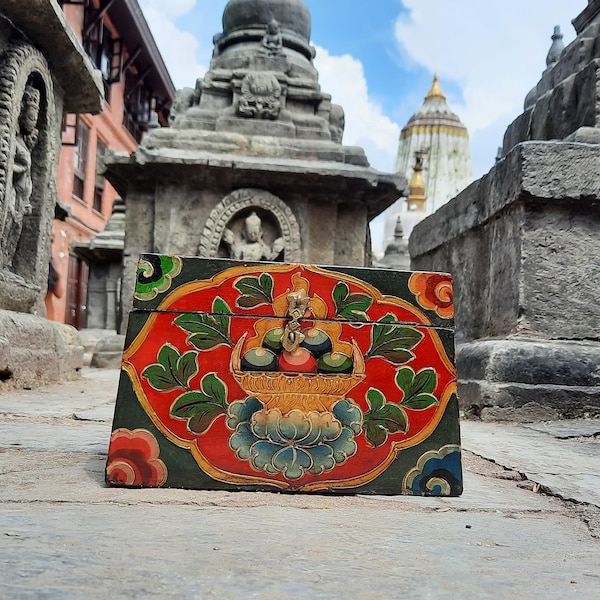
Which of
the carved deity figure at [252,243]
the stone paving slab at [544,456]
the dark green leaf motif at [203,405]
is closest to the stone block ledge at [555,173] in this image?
the stone paving slab at [544,456]

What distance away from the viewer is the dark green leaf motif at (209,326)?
1.53m

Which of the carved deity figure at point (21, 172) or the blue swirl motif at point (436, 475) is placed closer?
the blue swirl motif at point (436, 475)

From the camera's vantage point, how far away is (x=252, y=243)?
6621 millimetres

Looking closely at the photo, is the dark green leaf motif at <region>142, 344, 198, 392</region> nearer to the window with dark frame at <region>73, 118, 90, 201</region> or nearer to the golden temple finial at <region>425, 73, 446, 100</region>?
the window with dark frame at <region>73, 118, 90, 201</region>

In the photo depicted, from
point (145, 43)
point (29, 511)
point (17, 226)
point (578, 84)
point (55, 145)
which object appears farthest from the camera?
point (145, 43)

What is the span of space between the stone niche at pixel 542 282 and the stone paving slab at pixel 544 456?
10.2 inches

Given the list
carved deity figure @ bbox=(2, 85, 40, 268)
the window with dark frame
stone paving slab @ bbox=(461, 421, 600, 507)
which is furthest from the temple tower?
A: stone paving slab @ bbox=(461, 421, 600, 507)

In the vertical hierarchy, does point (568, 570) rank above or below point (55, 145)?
below

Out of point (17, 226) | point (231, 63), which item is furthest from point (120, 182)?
point (17, 226)

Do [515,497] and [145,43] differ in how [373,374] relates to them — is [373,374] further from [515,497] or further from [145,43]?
[145,43]

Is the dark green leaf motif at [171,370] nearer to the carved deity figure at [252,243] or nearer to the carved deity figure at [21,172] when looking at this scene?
the carved deity figure at [21,172]

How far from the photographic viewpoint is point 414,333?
1.58 meters

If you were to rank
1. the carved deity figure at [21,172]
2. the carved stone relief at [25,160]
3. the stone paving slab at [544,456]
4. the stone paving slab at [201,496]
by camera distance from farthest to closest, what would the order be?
the carved deity figure at [21,172], the carved stone relief at [25,160], the stone paving slab at [544,456], the stone paving slab at [201,496]

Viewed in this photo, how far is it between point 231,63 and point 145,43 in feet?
33.7
